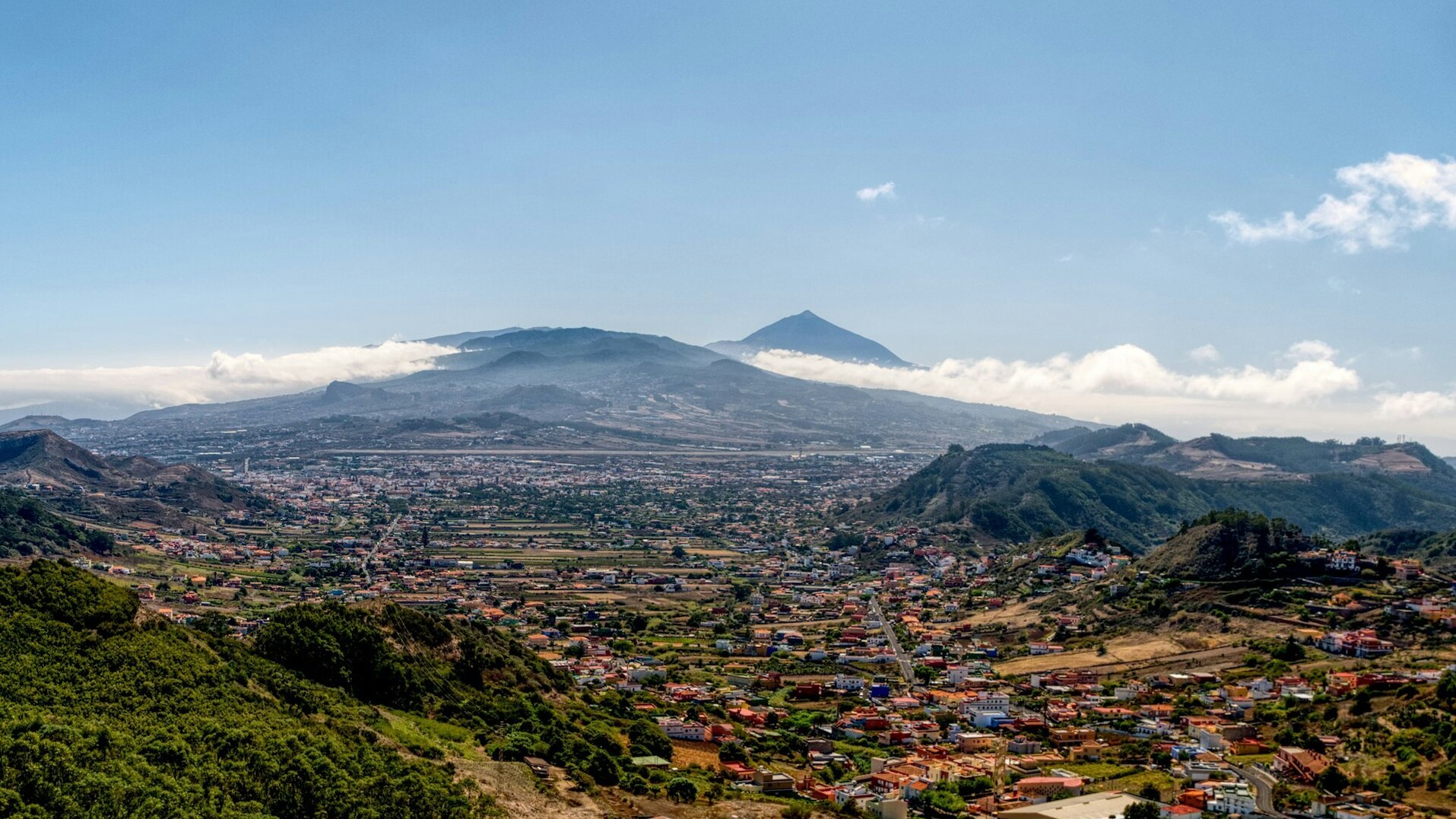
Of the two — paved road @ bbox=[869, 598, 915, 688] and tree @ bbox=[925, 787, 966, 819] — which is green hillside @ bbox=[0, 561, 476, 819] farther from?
paved road @ bbox=[869, 598, 915, 688]

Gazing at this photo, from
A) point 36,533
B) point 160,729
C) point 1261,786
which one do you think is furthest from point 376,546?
point 1261,786

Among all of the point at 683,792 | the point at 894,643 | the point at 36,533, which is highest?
the point at 683,792

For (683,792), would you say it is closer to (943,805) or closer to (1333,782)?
(943,805)

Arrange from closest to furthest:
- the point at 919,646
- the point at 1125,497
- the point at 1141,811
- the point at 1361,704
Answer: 1. the point at 1141,811
2. the point at 1361,704
3. the point at 919,646
4. the point at 1125,497

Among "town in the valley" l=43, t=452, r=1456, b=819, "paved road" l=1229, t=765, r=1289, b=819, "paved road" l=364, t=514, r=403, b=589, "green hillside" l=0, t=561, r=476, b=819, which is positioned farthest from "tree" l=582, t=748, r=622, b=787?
"paved road" l=364, t=514, r=403, b=589

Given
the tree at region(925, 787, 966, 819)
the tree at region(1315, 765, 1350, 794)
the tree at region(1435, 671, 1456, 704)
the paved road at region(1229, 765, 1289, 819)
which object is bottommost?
the tree at region(925, 787, 966, 819)

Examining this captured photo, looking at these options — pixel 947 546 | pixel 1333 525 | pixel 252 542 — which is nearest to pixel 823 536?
pixel 947 546

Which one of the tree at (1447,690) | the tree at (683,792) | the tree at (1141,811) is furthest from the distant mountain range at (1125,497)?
the tree at (683,792)
